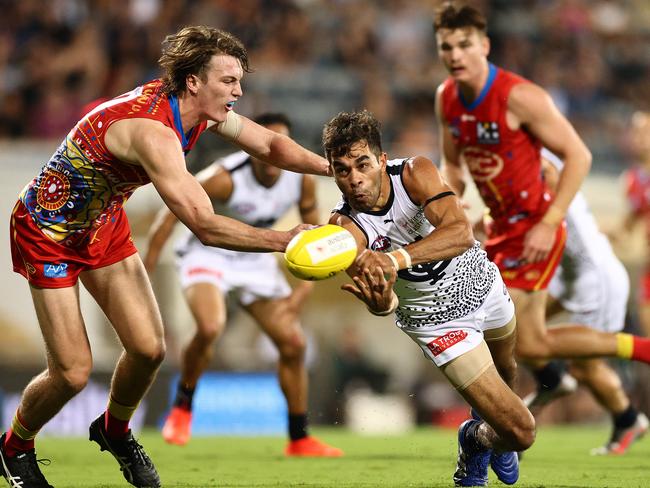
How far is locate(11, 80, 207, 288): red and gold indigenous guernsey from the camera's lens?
5547 mm

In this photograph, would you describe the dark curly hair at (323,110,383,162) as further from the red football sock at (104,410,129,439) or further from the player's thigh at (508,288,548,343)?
the player's thigh at (508,288,548,343)

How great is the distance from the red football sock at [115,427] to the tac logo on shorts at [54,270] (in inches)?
34.8

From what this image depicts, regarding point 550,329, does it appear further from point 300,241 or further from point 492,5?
point 492,5

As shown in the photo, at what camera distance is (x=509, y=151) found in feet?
24.8

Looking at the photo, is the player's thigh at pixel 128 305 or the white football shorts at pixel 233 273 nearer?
the player's thigh at pixel 128 305

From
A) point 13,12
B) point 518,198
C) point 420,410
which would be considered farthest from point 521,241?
point 13,12

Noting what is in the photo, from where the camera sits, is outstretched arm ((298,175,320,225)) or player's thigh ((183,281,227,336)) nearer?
player's thigh ((183,281,227,336))

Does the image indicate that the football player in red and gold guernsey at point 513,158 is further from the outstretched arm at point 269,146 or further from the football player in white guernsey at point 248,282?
the outstretched arm at point 269,146

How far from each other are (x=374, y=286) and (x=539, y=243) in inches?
90.3

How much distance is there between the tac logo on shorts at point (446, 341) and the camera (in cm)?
572

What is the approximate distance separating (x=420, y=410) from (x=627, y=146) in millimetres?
4787

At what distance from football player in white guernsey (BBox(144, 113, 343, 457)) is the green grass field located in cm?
38

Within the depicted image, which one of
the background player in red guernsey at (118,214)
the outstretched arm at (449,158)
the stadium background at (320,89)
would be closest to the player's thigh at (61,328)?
the background player in red guernsey at (118,214)

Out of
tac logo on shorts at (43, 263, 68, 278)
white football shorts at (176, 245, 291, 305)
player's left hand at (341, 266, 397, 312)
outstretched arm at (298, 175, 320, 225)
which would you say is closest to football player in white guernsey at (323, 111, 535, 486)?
player's left hand at (341, 266, 397, 312)
